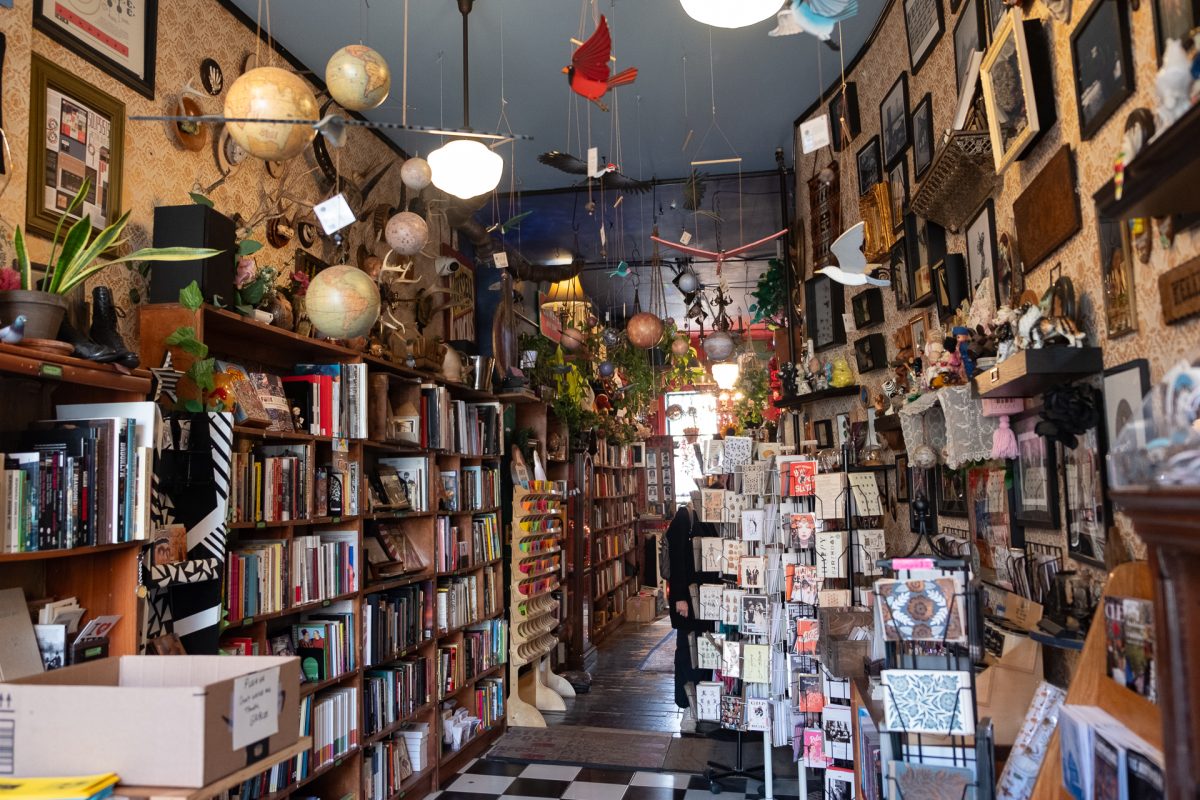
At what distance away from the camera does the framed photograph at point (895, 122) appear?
4.30m

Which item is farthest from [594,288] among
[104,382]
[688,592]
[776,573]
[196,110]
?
[104,382]

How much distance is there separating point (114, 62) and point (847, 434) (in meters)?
4.34

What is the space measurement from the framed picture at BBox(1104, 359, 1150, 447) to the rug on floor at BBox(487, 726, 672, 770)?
12.5 ft

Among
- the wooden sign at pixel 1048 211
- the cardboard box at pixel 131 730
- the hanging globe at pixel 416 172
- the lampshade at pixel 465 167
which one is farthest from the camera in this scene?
the hanging globe at pixel 416 172

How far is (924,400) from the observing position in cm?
354

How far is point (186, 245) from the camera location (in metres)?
3.22

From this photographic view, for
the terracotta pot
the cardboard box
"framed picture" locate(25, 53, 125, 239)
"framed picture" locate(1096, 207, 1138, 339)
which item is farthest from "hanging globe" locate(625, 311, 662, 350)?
the cardboard box

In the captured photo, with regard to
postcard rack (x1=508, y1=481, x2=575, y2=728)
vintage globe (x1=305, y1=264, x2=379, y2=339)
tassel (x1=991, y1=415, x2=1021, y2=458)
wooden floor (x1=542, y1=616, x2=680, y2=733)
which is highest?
vintage globe (x1=305, y1=264, x2=379, y2=339)

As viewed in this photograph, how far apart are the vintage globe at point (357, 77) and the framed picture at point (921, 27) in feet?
7.94

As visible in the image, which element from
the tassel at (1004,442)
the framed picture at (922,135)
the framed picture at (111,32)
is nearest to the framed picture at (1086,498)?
the tassel at (1004,442)

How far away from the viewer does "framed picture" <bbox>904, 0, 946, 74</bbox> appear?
383 centimetres

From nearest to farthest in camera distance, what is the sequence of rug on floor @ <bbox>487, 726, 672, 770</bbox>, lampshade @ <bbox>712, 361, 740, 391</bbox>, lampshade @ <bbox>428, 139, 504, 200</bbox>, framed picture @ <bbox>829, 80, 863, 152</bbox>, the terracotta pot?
the terracotta pot, lampshade @ <bbox>428, 139, 504, 200</bbox>, framed picture @ <bbox>829, 80, 863, 152</bbox>, rug on floor @ <bbox>487, 726, 672, 770</bbox>, lampshade @ <bbox>712, 361, 740, 391</bbox>

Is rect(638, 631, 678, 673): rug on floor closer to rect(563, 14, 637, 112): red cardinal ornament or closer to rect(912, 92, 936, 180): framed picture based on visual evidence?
rect(912, 92, 936, 180): framed picture

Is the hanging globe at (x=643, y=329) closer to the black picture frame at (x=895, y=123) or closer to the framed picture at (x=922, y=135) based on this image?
the black picture frame at (x=895, y=123)
